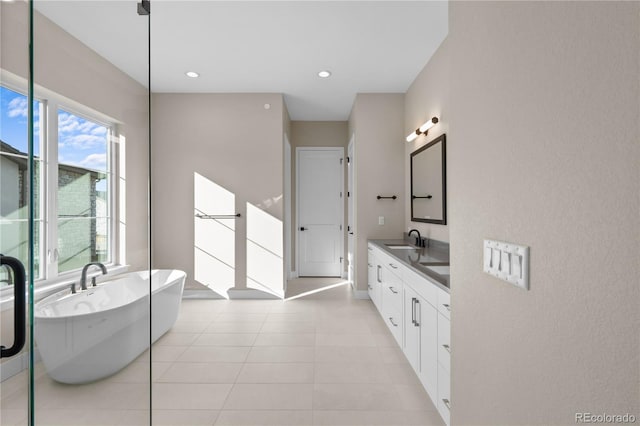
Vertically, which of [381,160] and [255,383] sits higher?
[381,160]

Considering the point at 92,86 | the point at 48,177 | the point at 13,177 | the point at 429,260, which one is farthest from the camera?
the point at 429,260

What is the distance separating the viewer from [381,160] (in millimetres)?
4242

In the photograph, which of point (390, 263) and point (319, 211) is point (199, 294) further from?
point (390, 263)

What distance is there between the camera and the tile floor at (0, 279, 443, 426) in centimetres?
108

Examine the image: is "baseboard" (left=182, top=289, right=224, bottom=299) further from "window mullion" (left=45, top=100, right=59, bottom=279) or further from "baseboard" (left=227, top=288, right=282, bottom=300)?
"window mullion" (left=45, top=100, right=59, bottom=279)

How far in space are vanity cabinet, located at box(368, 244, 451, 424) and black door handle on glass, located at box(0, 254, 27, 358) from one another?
1.61m

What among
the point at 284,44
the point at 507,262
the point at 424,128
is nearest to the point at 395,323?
the point at 424,128

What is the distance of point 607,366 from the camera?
1.65 feet

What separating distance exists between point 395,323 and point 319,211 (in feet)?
10.4

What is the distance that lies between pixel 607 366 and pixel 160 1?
3141 mm

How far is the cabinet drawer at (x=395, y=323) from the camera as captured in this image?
8.46ft

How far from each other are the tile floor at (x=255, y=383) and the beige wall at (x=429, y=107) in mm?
1186

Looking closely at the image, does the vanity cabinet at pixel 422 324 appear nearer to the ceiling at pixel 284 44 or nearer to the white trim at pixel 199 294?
the ceiling at pixel 284 44

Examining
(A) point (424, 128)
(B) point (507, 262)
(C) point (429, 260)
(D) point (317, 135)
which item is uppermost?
(D) point (317, 135)
